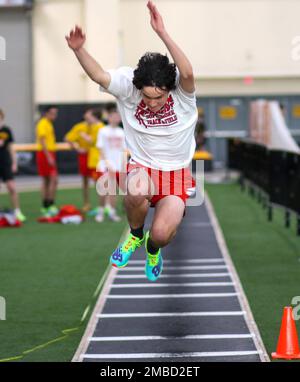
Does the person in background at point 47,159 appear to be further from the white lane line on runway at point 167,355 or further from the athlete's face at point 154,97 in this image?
the white lane line on runway at point 167,355

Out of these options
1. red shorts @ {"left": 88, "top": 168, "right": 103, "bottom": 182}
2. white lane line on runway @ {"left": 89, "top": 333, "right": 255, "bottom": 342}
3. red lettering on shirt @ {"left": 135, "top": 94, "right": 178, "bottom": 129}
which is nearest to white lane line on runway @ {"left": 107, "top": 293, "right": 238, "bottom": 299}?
white lane line on runway @ {"left": 89, "top": 333, "right": 255, "bottom": 342}

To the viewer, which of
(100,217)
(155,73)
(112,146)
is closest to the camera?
(155,73)

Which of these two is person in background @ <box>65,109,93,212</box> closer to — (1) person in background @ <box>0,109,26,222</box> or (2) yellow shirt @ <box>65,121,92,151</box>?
(2) yellow shirt @ <box>65,121,92,151</box>

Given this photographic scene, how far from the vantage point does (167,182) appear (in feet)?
27.3

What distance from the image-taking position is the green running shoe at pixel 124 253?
332 inches

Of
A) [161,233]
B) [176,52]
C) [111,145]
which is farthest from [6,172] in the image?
[176,52]

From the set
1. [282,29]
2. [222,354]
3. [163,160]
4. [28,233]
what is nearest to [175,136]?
[163,160]

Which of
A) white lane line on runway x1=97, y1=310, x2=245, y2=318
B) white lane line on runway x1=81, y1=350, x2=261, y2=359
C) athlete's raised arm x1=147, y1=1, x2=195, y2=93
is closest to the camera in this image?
athlete's raised arm x1=147, y1=1, x2=195, y2=93

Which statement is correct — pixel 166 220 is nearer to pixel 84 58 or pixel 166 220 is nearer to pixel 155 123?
pixel 155 123

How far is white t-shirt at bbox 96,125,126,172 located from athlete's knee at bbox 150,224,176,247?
29.8 ft

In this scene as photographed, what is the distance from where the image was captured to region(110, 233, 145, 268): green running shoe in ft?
27.6

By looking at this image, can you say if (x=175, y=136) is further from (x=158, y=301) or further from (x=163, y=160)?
(x=158, y=301)

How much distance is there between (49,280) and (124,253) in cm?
365

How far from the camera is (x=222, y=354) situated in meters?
7.90
